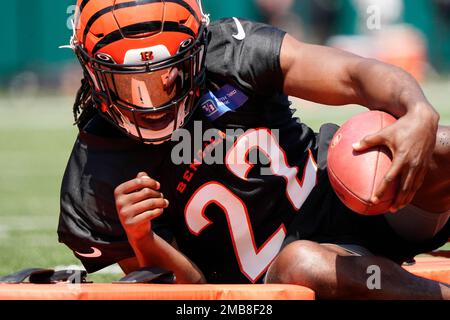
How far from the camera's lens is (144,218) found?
2932 millimetres

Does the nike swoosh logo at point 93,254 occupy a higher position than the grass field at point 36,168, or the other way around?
the nike swoosh logo at point 93,254

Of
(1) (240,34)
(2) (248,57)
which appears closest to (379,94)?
(2) (248,57)

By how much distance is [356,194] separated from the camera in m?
2.74

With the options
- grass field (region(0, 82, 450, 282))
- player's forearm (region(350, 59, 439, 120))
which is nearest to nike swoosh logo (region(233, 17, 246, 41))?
player's forearm (region(350, 59, 439, 120))

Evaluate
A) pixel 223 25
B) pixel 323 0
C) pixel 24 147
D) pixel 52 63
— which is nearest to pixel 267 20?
pixel 323 0

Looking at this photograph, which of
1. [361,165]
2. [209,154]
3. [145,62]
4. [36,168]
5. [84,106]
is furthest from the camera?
[36,168]

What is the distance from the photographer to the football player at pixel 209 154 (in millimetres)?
3027

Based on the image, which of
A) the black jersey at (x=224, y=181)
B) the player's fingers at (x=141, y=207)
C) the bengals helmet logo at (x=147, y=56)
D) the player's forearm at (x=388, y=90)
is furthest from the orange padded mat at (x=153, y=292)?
the bengals helmet logo at (x=147, y=56)

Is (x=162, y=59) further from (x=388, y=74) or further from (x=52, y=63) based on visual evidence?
(x=52, y=63)

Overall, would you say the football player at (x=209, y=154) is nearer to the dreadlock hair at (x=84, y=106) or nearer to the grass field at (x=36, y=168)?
the dreadlock hair at (x=84, y=106)

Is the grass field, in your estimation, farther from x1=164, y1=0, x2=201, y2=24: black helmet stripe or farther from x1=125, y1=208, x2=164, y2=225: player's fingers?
x1=164, y1=0, x2=201, y2=24: black helmet stripe

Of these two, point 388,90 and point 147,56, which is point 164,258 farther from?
point 388,90

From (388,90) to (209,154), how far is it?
74 centimetres

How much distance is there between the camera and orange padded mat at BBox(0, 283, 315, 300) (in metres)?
2.73
